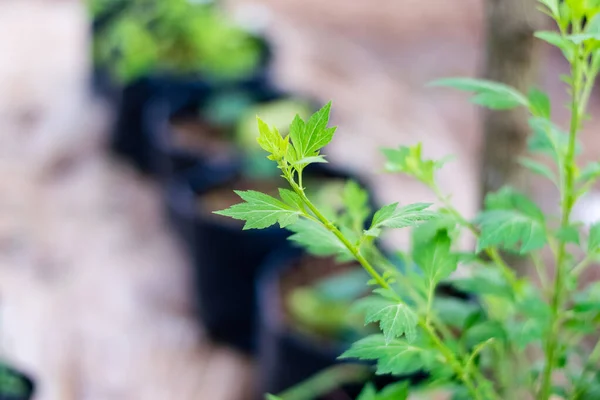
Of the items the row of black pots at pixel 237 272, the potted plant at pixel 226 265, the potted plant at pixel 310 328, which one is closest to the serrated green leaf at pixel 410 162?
the potted plant at pixel 310 328

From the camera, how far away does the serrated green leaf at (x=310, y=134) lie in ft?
1.19

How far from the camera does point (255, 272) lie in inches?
48.5

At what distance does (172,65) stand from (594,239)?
1.56 meters

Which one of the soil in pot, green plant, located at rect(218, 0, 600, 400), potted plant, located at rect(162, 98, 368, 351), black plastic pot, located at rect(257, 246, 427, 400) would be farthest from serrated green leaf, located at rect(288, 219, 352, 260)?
the soil in pot

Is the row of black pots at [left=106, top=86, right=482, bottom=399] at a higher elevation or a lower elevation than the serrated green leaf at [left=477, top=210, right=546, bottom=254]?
lower

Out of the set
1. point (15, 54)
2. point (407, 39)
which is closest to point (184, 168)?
point (15, 54)

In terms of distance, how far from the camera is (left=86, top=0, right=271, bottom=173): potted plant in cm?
178

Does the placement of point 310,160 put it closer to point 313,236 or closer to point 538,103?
point 313,236

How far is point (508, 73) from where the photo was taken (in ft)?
2.31

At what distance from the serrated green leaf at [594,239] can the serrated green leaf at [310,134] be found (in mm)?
228

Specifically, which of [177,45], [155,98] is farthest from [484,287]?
[177,45]

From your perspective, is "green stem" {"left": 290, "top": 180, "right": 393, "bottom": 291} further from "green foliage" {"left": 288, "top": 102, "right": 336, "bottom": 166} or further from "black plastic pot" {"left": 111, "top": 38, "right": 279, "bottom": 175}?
"black plastic pot" {"left": 111, "top": 38, "right": 279, "bottom": 175}

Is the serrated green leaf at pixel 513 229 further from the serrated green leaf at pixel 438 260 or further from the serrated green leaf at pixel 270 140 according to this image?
the serrated green leaf at pixel 270 140

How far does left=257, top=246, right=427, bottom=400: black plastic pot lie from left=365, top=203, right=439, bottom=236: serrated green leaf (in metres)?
0.54
